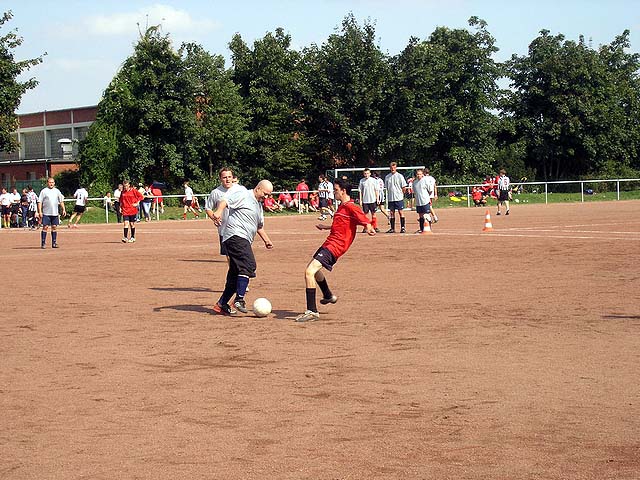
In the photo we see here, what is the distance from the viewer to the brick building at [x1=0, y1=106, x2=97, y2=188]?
66125 mm

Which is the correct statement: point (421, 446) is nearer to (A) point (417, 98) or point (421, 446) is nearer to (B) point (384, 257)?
(B) point (384, 257)

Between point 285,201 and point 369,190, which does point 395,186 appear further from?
point 285,201

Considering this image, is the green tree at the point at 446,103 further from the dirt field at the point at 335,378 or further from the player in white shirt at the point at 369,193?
the dirt field at the point at 335,378

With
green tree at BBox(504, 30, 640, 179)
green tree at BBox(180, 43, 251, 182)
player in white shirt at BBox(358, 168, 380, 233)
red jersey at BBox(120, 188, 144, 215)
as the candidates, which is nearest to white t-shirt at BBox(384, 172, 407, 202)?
player in white shirt at BBox(358, 168, 380, 233)

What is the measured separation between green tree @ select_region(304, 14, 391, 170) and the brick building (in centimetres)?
1656

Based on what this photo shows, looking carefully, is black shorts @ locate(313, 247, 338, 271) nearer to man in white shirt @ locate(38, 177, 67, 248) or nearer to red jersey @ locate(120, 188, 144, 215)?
man in white shirt @ locate(38, 177, 67, 248)

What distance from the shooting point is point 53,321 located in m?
12.4

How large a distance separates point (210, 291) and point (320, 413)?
8465mm

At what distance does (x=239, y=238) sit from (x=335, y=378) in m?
4.52

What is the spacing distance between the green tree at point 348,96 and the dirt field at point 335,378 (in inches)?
1578

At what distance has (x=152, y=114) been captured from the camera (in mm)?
51125

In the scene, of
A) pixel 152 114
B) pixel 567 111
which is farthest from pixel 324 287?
pixel 567 111

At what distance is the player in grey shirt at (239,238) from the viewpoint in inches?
500

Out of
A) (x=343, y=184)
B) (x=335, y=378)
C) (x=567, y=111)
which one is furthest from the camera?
(x=567, y=111)
